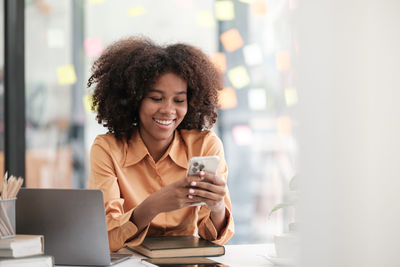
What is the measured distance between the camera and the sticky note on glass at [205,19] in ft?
11.1

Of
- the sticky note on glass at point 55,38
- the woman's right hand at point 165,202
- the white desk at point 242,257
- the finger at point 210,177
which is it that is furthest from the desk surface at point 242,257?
the sticky note on glass at point 55,38

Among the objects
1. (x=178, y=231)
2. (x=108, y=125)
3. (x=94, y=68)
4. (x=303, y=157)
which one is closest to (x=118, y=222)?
(x=178, y=231)

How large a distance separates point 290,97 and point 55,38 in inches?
115

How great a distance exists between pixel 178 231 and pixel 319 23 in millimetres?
1140

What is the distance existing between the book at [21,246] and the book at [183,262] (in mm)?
276

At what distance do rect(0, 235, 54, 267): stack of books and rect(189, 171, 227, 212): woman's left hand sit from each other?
0.46m

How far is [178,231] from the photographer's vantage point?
5.97 feet

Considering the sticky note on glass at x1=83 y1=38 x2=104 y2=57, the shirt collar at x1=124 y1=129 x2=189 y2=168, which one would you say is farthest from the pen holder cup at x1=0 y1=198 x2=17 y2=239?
the sticky note on glass at x1=83 y1=38 x2=104 y2=57

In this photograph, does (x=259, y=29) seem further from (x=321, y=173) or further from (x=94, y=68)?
(x=321, y=173)

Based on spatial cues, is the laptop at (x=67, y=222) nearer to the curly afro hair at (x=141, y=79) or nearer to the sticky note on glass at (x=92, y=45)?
the curly afro hair at (x=141, y=79)

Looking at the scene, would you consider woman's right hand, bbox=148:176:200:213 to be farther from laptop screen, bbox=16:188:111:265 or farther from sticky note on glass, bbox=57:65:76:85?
sticky note on glass, bbox=57:65:76:85

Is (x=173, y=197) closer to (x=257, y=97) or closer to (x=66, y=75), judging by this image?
(x=257, y=97)

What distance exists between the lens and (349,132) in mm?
852

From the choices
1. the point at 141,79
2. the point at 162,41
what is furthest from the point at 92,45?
the point at 141,79
